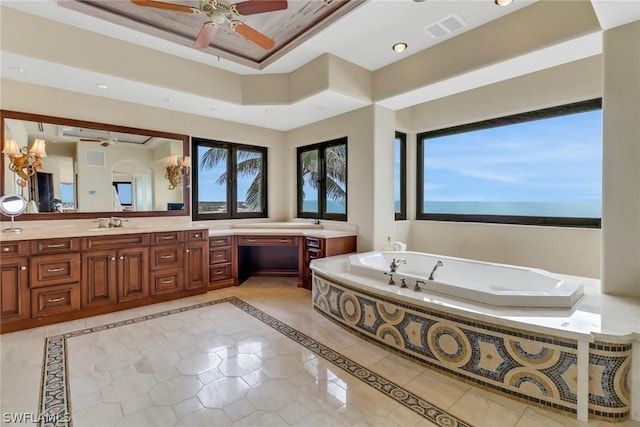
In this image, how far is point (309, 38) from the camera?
317 cm

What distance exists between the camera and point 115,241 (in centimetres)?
339

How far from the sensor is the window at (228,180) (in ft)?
15.4

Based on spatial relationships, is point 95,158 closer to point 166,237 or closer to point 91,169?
point 91,169

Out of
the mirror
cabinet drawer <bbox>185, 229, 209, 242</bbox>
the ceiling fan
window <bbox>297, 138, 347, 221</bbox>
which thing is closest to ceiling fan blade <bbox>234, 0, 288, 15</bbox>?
the ceiling fan

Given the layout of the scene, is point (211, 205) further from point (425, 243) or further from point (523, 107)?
point (523, 107)

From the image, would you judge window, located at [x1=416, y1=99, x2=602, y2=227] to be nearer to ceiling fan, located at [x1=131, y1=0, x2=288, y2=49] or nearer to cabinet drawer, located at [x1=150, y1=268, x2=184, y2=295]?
ceiling fan, located at [x1=131, y1=0, x2=288, y2=49]

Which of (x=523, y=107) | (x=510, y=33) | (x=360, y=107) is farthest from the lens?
(x=360, y=107)

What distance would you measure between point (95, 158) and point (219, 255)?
6.52 feet

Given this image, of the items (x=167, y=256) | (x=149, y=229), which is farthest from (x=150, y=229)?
(x=167, y=256)

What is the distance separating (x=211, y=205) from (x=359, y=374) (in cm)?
358

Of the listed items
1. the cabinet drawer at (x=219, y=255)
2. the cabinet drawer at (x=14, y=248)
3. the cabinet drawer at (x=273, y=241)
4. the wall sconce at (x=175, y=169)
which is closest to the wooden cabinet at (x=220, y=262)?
the cabinet drawer at (x=219, y=255)

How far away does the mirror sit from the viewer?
10.7 ft

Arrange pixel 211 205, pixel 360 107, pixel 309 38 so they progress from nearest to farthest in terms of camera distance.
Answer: pixel 309 38 → pixel 360 107 → pixel 211 205

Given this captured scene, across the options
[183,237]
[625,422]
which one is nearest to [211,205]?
[183,237]
